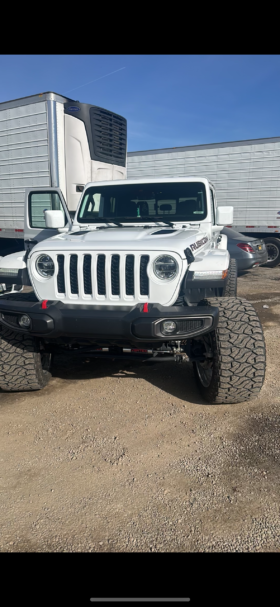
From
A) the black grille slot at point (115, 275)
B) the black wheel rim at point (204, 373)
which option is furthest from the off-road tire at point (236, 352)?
the black grille slot at point (115, 275)

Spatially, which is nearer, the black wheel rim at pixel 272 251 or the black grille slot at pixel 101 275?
the black grille slot at pixel 101 275

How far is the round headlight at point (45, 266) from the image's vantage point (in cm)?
331

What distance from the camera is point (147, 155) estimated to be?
12.7 m

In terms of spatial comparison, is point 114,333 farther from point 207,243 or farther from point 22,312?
point 207,243

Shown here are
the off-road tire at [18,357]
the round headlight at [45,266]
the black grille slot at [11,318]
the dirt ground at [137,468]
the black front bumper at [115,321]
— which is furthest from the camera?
the off-road tire at [18,357]

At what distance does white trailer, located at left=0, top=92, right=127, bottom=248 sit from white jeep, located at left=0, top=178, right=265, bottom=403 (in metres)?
4.44

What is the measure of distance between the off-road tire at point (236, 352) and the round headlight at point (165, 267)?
359mm

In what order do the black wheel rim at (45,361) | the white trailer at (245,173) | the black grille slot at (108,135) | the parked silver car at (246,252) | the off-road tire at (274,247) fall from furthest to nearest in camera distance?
the off-road tire at (274,247) < the white trailer at (245,173) < the parked silver car at (246,252) < the black grille slot at (108,135) < the black wheel rim at (45,361)

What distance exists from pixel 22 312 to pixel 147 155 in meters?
10.8

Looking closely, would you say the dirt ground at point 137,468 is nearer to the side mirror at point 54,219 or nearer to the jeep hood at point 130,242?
the jeep hood at point 130,242

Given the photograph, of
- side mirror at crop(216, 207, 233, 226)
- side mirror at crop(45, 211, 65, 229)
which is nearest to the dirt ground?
side mirror at crop(45, 211, 65, 229)

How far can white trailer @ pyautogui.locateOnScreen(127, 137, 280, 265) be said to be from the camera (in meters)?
11.0
